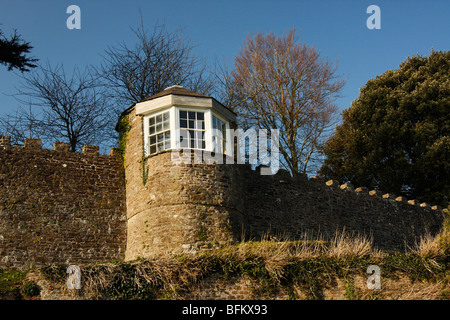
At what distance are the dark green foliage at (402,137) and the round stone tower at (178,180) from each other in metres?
11.7

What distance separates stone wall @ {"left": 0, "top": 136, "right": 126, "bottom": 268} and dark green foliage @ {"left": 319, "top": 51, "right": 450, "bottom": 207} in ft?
45.5

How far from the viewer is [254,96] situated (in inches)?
1216

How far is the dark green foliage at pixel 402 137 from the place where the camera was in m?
28.1

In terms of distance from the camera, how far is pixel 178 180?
17.5 metres

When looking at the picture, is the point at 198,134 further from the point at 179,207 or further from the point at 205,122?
the point at 179,207

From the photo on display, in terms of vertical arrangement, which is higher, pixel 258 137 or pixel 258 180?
pixel 258 137

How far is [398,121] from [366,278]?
1423cm

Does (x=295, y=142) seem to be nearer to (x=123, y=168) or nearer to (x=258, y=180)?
(x=258, y=180)

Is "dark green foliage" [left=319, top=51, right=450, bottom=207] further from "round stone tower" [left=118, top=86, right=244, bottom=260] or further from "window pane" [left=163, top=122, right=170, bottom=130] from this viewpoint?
"window pane" [left=163, top=122, right=170, bottom=130]

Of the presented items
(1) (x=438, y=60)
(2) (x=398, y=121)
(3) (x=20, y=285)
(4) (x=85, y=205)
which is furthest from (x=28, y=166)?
(1) (x=438, y=60)

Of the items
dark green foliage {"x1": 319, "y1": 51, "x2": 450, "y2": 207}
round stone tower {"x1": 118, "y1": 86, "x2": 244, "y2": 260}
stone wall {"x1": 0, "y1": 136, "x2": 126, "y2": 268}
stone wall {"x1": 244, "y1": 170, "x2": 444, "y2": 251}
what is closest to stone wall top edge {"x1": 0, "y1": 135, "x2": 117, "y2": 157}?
stone wall {"x1": 0, "y1": 136, "x2": 126, "y2": 268}

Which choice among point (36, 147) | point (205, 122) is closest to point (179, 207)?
point (205, 122)

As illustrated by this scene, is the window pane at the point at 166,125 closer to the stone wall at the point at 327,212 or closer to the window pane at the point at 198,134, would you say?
the window pane at the point at 198,134

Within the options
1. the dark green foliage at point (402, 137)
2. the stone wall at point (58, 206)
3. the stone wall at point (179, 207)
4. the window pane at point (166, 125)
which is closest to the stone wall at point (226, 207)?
the stone wall at point (179, 207)
